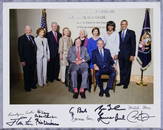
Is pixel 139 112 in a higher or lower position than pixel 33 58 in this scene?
lower

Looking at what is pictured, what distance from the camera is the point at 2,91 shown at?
0.87 m

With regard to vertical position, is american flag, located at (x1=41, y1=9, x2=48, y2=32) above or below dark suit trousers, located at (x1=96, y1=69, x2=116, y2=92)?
above

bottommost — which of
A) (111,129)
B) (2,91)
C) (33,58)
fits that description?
(111,129)

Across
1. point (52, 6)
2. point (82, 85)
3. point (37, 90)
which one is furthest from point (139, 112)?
point (52, 6)

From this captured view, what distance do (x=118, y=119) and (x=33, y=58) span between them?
0.35 metres

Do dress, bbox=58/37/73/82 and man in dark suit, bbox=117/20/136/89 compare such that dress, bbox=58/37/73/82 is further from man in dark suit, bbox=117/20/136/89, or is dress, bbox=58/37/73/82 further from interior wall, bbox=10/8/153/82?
man in dark suit, bbox=117/20/136/89

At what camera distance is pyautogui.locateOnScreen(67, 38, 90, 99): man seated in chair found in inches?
33.9

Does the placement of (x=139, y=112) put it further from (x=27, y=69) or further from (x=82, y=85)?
(x=27, y=69)

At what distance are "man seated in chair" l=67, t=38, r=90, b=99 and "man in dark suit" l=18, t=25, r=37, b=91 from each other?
0.41ft

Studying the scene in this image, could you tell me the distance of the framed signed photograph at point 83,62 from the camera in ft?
2.82
